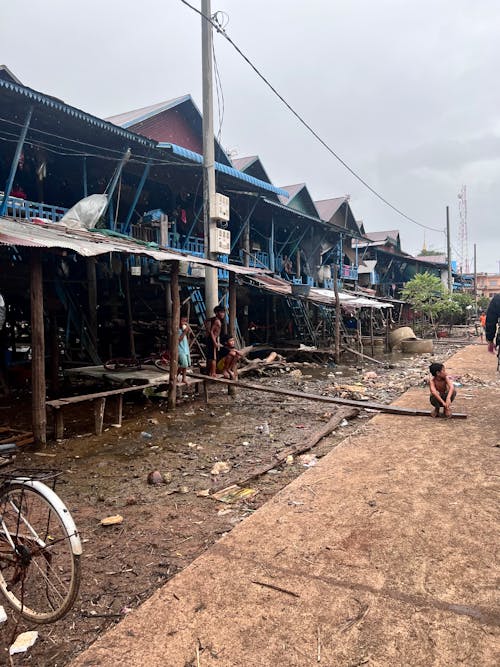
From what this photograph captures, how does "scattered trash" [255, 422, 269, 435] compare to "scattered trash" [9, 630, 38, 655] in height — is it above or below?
below

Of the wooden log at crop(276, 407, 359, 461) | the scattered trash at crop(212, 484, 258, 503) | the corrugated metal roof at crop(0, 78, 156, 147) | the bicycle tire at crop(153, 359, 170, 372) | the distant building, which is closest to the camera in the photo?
the scattered trash at crop(212, 484, 258, 503)

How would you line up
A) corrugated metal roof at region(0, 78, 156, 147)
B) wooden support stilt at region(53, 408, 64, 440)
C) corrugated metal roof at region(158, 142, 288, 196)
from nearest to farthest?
wooden support stilt at region(53, 408, 64, 440) < corrugated metal roof at region(0, 78, 156, 147) < corrugated metal roof at region(158, 142, 288, 196)

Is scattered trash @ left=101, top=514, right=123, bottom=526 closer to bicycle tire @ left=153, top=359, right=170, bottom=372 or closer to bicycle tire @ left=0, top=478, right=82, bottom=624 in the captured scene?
bicycle tire @ left=0, top=478, right=82, bottom=624

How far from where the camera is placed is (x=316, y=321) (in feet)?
60.8

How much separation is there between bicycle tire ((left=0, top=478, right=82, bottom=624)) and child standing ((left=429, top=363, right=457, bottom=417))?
18.3 ft

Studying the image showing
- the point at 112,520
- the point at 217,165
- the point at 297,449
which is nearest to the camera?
the point at 112,520

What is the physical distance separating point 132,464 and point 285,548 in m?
2.76

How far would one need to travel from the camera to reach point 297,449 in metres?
5.55

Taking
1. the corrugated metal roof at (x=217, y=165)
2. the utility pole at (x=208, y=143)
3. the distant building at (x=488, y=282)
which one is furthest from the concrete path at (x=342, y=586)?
the distant building at (x=488, y=282)

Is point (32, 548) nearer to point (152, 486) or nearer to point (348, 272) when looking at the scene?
point (152, 486)

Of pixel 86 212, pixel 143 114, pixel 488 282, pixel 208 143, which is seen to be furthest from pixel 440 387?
pixel 488 282

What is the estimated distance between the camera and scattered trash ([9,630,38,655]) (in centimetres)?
220

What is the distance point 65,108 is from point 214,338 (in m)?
5.07

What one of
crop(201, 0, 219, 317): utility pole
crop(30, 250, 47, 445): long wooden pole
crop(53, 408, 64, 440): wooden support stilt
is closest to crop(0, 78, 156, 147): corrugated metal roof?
crop(201, 0, 219, 317): utility pole
